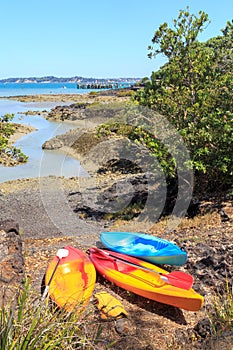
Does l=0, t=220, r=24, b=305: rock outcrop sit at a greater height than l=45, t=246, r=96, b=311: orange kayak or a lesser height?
greater

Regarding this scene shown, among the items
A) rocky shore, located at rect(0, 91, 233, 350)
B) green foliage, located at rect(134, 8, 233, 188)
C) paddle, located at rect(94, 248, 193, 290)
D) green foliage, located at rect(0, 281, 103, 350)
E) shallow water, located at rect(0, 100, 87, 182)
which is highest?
green foliage, located at rect(134, 8, 233, 188)

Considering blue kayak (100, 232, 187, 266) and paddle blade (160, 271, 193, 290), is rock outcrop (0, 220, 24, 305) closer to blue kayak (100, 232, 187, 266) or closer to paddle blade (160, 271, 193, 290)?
blue kayak (100, 232, 187, 266)

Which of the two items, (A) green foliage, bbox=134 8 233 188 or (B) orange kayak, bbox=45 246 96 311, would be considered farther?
(A) green foliage, bbox=134 8 233 188

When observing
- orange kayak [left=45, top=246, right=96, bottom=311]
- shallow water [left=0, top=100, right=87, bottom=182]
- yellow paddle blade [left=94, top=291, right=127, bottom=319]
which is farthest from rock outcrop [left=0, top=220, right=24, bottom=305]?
shallow water [left=0, top=100, right=87, bottom=182]

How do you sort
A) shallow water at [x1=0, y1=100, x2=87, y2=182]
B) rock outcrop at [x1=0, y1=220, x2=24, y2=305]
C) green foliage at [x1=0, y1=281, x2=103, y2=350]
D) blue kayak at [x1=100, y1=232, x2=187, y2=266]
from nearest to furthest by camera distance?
green foliage at [x1=0, y1=281, x2=103, y2=350], rock outcrop at [x1=0, y1=220, x2=24, y2=305], blue kayak at [x1=100, y1=232, x2=187, y2=266], shallow water at [x1=0, y1=100, x2=87, y2=182]

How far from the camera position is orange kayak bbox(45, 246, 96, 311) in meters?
6.98

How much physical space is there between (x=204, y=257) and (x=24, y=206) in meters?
8.62

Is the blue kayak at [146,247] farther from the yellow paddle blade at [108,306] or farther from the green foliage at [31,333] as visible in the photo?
the green foliage at [31,333]

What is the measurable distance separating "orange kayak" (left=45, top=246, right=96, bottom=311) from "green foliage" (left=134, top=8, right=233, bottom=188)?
4597mm

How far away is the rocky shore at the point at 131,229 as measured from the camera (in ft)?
19.4

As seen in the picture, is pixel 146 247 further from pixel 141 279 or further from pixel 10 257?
pixel 10 257

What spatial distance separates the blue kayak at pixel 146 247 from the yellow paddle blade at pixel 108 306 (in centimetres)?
160

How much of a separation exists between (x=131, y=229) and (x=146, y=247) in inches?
116

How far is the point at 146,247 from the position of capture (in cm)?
899
